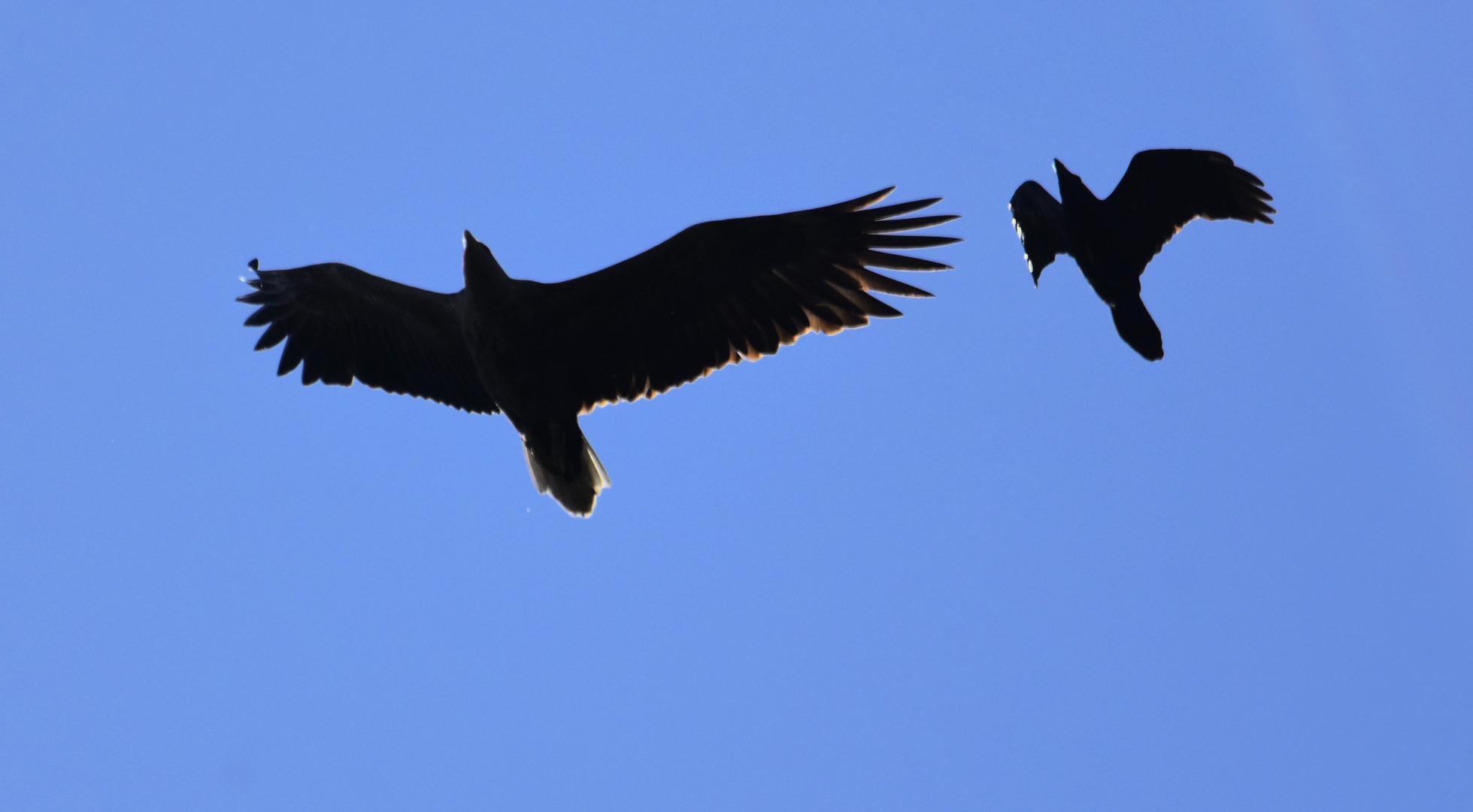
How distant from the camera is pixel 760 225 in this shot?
846 cm

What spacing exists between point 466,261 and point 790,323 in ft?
7.50

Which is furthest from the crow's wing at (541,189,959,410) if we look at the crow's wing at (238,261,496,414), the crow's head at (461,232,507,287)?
the crow's wing at (238,261,496,414)

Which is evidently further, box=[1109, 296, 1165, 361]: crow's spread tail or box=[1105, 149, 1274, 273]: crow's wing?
box=[1105, 149, 1274, 273]: crow's wing

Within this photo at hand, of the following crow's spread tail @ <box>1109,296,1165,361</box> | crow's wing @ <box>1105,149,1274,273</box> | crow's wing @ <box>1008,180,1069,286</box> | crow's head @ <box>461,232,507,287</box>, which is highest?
crow's head @ <box>461,232,507,287</box>

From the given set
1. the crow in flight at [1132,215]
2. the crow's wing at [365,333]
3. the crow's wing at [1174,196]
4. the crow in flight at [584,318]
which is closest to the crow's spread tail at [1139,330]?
the crow in flight at [1132,215]

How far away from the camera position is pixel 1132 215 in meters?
7.80

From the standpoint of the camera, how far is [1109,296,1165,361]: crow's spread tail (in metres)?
7.20

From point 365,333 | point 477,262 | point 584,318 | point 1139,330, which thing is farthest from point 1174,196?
point 365,333

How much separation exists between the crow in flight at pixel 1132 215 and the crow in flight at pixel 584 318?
83 cm

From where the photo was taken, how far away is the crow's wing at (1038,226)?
23.7ft

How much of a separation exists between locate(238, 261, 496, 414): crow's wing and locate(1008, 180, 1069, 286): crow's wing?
13.7 feet

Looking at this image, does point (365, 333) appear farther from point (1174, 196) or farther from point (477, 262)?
point (1174, 196)

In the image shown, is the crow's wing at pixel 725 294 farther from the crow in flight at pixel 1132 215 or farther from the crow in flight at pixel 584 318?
the crow in flight at pixel 1132 215

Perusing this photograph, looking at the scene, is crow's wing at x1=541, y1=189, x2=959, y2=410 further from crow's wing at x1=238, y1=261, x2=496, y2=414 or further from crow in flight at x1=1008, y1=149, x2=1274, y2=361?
crow's wing at x1=238, y1=261, x2=496, y2=414
